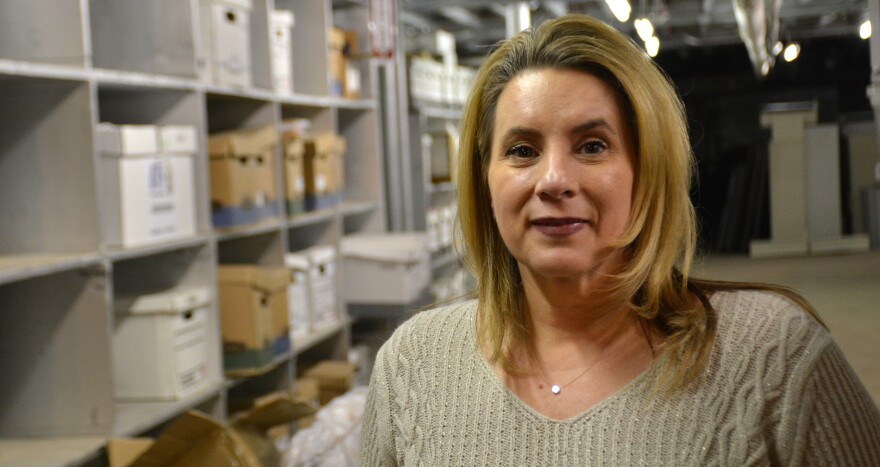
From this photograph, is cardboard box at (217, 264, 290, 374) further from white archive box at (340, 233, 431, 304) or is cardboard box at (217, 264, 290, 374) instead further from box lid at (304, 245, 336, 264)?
white archive box at (340, 233, 431, 304)

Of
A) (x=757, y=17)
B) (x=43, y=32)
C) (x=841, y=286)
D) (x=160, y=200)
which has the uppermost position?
(x=757, y=17)

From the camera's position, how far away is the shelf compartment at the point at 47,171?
2.51 m

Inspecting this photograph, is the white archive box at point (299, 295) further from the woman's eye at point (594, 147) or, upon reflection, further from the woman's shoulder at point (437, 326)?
the woman's eye at point (594, 147)

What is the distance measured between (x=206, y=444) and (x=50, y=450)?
40cm

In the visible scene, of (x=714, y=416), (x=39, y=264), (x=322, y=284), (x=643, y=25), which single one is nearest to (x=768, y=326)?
(x=714, y=416)

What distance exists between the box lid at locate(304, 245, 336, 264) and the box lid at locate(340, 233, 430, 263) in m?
0.12

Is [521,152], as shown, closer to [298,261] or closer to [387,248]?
[298,261]

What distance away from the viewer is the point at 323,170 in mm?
4289

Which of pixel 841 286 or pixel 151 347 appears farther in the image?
pixel 841 286

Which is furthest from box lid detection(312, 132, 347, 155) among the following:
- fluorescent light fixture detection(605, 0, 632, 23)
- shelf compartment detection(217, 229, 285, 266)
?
fluorescent light fixture detection(605, 0, 632, 23)

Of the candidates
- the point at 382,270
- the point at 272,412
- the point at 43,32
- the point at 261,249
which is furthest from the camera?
the point at 382,270

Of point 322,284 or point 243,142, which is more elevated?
point 243,142

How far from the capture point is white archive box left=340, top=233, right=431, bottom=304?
438cm

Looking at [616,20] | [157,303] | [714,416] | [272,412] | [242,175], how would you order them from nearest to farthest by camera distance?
[714,416] → [272,412] → [157,303] → [242,175] → [616,20]
